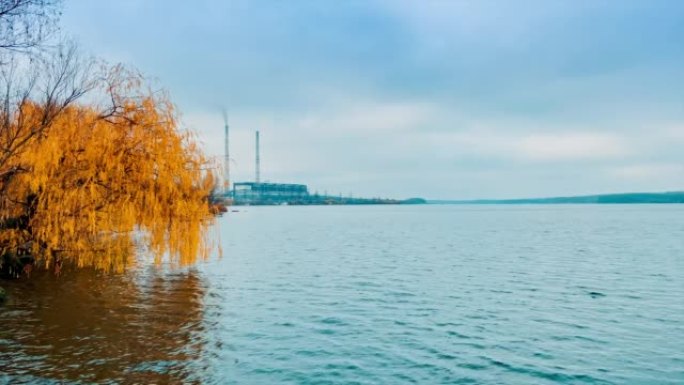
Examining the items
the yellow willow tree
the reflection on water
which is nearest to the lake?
the reflection on water

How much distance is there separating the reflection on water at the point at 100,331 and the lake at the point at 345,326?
47 mm

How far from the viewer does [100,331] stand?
1412 centimetres

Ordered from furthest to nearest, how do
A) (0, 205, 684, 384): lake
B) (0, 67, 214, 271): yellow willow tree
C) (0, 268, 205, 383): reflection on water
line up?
(0, 67, 214, 271): yellow willow tree → (0, 205, 684, 384): lake → (0, 268, 205, 383): reflection on water

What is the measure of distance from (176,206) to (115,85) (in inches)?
→ 213

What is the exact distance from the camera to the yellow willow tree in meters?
19.2

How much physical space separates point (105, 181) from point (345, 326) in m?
10.6

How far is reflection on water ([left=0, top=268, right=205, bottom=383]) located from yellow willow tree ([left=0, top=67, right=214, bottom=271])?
1519mm

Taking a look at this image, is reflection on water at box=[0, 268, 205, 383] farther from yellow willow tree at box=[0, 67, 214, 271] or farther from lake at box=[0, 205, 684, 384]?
yellow willow tree at box=[0, 67, 214, 271]

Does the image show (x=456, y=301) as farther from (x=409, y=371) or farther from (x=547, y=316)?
(x=409, y=371)

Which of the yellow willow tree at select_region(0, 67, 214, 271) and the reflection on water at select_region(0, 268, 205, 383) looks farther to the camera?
the yellow willow tree at select_region(0, 67, 214, 271)

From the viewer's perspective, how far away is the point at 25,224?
19.7 m

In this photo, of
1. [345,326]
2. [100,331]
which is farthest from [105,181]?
[345,326]

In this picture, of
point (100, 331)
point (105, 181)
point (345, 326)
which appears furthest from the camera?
point (105, 181)

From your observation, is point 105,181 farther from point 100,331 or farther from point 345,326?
point 345,326
